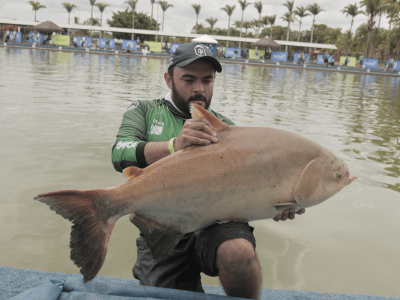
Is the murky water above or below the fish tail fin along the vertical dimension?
below

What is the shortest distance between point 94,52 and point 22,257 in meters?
37.5

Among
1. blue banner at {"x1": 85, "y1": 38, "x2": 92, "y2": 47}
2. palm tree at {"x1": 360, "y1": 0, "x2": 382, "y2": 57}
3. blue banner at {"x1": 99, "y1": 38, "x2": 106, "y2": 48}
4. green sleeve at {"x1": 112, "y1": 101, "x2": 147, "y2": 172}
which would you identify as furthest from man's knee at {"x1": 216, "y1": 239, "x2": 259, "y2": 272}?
palm tree at {"x1": 360, "y1": 0, "x2": 382, "y2": 57}

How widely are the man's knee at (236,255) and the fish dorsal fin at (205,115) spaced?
2.28ft

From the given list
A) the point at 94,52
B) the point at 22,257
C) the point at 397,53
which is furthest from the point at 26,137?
the point at 397,53

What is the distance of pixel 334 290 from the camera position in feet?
10.8

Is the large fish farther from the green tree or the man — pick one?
the green tree

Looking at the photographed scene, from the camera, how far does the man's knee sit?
219 cm

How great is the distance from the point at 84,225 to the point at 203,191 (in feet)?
2.22

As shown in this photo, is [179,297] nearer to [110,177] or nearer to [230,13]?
[110,177]

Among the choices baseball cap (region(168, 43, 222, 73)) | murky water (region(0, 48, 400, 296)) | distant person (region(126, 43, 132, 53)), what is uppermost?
distant person (region(126, 43, 132, 53))

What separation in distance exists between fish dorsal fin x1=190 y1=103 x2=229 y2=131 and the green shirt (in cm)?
61

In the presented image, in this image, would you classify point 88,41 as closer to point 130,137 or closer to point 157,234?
point 130,137

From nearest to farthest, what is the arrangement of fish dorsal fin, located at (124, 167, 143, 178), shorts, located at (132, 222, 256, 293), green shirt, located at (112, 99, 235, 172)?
1. fish dorsal fin, located at (124, 167, 143, 178)
2. shorts, located at (132, 222, 256, 293)
3. green shirt, located at (112, 99, 235, 172)

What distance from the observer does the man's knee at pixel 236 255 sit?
2189mm
